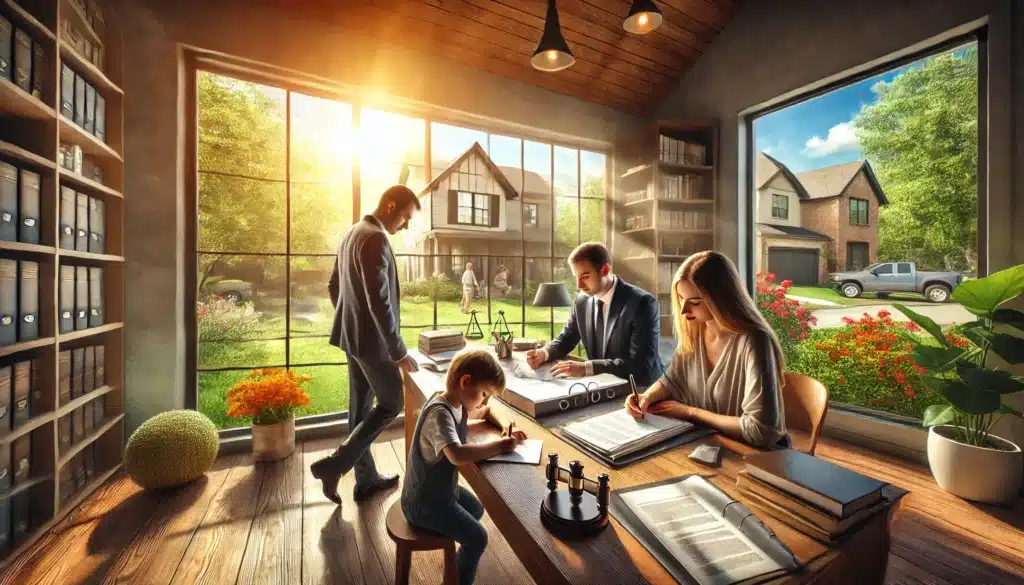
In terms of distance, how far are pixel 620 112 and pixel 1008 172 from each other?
277 cm

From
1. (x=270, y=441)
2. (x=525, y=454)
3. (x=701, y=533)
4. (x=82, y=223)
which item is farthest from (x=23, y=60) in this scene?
(x=701, y=533)

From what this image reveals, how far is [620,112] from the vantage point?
423 cm

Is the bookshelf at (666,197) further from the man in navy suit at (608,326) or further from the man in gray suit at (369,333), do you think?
the man in gray suit at (369,333)

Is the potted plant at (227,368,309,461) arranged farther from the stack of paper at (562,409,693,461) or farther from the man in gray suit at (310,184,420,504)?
the stack of paper at (562,409,693,461)

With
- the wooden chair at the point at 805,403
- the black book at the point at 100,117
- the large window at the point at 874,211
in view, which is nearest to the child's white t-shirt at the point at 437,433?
the wooden chair at the point at 805,403

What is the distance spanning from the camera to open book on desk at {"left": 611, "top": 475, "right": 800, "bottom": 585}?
65cm

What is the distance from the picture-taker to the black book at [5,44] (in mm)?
1655

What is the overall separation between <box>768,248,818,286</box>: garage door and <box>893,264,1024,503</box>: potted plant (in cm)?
122

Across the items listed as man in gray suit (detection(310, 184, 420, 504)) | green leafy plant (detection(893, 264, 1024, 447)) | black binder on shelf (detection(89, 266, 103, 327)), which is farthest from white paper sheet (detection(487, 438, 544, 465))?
black binder on shelf (detection(89, 266, 103, 327))

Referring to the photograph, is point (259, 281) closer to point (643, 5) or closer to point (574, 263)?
point (574, 263)

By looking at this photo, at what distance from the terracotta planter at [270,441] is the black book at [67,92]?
1.90 m

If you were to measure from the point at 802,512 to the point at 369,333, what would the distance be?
6.07 ft

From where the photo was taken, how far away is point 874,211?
3.04 m

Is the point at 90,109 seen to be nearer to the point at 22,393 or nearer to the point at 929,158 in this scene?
the point at 22,393
